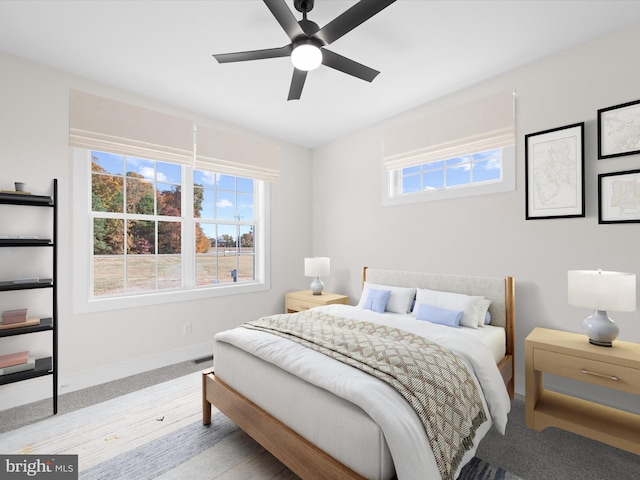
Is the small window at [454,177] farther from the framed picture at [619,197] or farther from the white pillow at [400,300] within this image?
the white pillow at [400,300]

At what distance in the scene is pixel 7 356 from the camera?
234 centimetres

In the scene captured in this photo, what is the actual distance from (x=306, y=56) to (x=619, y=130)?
89.7 inches

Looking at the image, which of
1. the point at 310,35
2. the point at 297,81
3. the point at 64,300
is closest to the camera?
the point at 310,35

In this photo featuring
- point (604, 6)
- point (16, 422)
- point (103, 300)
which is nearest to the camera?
point (604, 6)

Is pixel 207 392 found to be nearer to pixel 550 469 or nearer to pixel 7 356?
pixel 7 356

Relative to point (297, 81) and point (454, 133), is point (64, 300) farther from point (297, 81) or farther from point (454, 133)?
point (454, 133)

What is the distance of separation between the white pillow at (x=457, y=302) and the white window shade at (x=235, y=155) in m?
2.46

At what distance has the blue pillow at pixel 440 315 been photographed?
102 inches

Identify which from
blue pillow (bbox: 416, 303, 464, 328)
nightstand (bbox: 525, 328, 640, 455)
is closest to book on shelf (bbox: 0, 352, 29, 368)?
blue pillow (bbox: 416, 303, 464, 328)

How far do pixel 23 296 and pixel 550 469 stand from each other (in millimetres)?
3914

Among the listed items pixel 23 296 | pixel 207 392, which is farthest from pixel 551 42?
pixel 23 296

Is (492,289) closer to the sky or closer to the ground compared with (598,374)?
closer to the sky

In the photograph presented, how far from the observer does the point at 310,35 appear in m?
1.79

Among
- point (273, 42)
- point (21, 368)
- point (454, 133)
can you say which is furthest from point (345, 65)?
point (21, 368)
